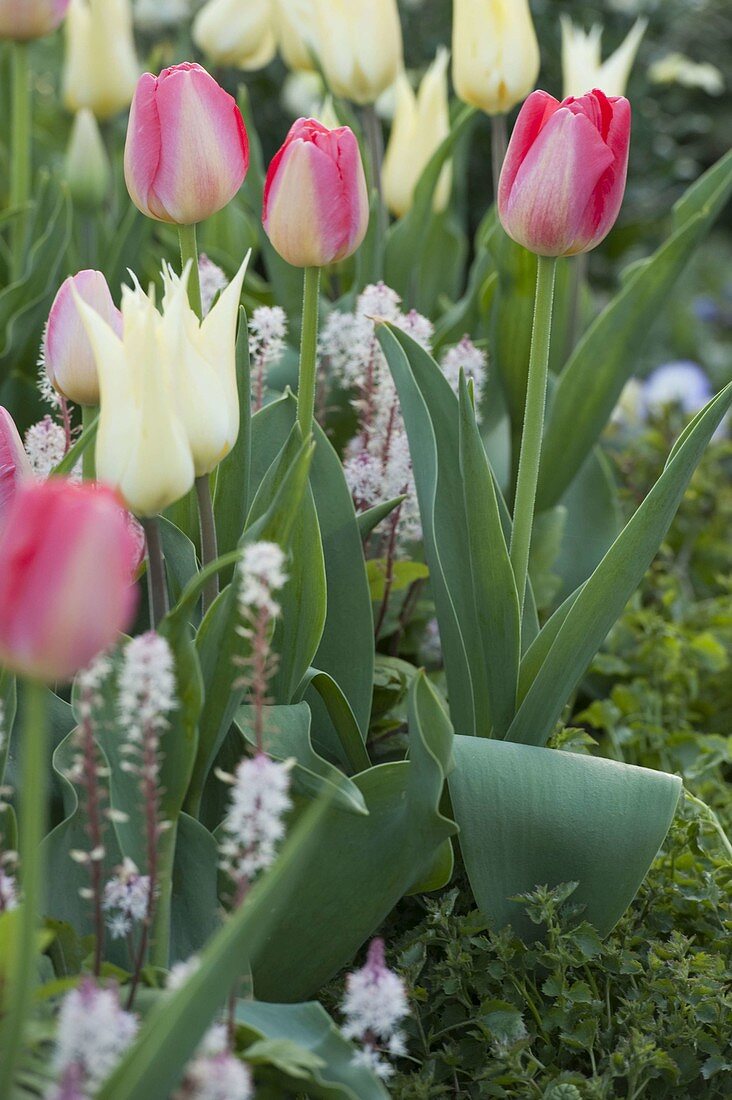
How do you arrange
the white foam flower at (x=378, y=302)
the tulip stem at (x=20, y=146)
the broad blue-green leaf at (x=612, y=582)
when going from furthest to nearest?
the tulip stem at (x=20, y=146)
the white foam flower at (x=378, y=302)
the broad blue-green leaf at (x=612, y=582)

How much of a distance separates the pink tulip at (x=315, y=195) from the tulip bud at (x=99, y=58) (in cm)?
97

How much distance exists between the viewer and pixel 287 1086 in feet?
2.47

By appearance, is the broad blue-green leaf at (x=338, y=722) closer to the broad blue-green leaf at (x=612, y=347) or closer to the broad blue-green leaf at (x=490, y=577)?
the broad blue-green leaf at (x=490, y=577)

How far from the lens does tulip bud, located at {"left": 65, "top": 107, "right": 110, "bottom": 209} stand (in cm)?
165

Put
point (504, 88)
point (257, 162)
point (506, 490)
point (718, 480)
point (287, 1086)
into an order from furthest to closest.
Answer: point (718, 480)
point (257, 162)
point (506, 490)
point (504, 88)
point (287, 1086)

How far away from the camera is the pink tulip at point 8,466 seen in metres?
0.82

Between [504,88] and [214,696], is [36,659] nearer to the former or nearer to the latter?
[214,696]

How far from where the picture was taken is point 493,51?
1.40 metres

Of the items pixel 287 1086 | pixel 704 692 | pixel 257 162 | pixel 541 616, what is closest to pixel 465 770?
pixel 287 1086

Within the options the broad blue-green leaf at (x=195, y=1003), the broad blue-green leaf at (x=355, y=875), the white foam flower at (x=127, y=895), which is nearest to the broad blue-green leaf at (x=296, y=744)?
the broad blue-green leaf at (x=355, y=875)

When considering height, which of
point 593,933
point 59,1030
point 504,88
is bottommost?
point 593,933

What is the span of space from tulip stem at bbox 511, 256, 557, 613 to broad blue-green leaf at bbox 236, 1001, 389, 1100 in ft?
1.26

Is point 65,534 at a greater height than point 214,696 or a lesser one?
greater

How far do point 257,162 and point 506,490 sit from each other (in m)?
0.58
